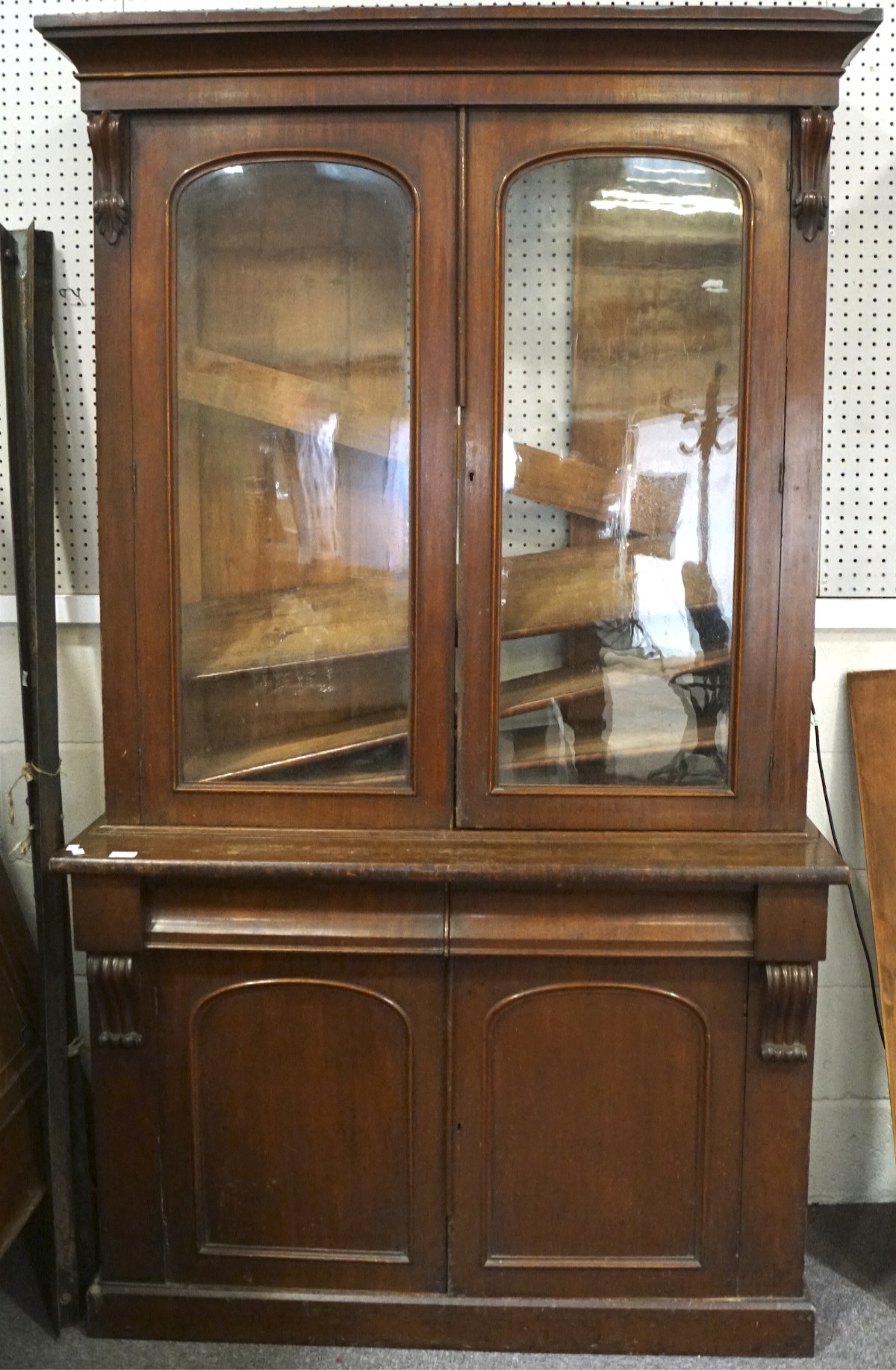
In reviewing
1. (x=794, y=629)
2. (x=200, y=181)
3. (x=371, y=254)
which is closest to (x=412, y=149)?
(x=371, y=254)

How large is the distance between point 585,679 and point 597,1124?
0.74 metres

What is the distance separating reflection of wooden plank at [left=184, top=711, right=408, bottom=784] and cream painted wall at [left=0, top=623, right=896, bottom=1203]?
483mm

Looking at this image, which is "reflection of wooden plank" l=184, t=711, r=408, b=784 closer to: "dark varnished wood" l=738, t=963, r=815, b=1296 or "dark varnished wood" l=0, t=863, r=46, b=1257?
"dark varnished wood" l=0, t=863, r=46, b=1257

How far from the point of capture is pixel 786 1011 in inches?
70.4

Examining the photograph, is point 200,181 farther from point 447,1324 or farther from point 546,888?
point 447,1324

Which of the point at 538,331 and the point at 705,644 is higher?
the point at 538,331

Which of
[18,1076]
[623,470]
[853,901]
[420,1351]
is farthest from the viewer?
[853,901]

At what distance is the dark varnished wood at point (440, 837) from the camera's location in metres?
1.70

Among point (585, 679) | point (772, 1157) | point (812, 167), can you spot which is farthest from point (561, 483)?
point (772, 1157)

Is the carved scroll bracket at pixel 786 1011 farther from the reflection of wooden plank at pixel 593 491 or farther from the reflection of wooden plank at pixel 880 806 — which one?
the reflection of wooden plank at pixel 593 491

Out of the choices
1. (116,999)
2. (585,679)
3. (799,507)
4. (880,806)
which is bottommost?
(116,999)

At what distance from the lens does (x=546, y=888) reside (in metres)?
1.78

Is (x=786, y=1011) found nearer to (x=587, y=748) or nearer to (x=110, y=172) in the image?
(x=587, y=748)

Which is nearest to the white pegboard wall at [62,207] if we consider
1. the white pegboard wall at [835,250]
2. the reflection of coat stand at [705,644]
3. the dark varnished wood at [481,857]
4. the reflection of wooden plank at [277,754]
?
the white pegboard wall at [835,250]
